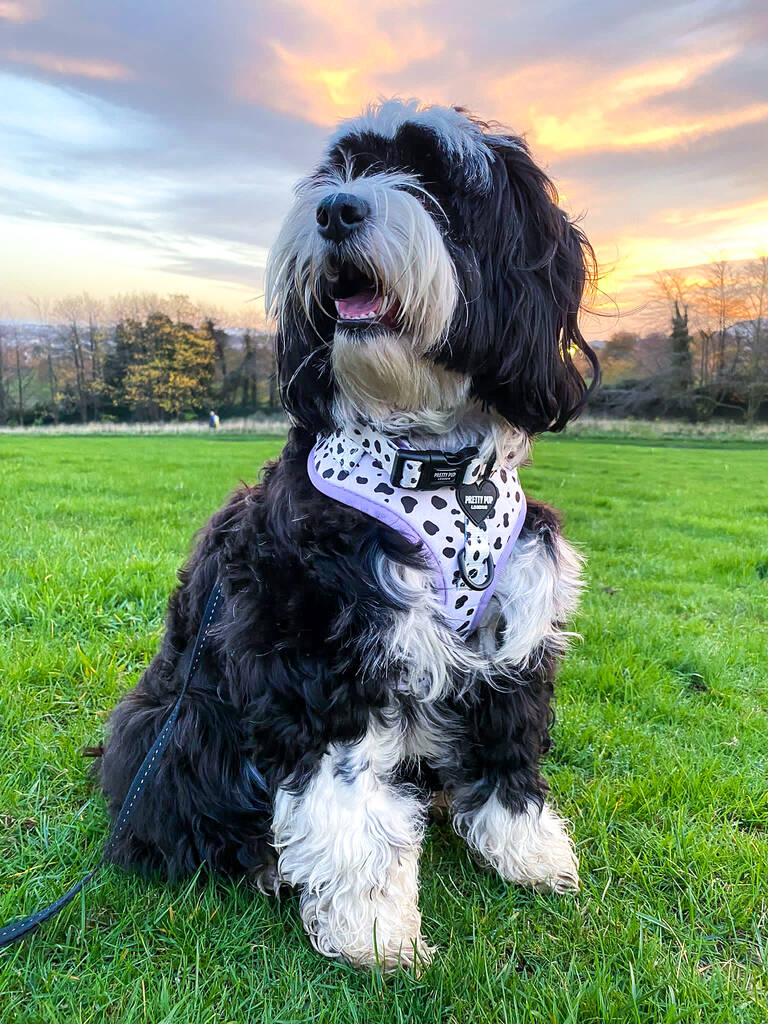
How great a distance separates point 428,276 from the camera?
1896mm

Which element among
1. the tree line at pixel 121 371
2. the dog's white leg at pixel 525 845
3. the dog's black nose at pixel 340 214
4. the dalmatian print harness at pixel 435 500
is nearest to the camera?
the dog's black nose at pixel 340 214

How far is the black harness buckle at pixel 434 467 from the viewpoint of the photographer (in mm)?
2137

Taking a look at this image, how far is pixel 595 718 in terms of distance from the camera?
142 inches

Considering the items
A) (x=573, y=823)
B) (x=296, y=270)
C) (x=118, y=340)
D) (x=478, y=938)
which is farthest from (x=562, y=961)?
(x=118, y=340)

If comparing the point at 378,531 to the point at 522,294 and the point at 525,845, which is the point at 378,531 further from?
the point at 525,845

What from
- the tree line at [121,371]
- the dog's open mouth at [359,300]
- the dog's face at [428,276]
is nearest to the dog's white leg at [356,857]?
the dog's face at [428,276]

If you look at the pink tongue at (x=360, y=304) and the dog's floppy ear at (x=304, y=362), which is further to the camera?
the dog's floppy ear at (x=304, y=362)

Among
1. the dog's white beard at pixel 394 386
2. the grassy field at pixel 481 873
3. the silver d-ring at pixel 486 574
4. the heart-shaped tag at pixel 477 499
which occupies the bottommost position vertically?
the grassy field at pixel 481 873

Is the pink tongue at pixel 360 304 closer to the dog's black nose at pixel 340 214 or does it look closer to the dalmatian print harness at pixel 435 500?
the dog's black nose at pixel 340 214

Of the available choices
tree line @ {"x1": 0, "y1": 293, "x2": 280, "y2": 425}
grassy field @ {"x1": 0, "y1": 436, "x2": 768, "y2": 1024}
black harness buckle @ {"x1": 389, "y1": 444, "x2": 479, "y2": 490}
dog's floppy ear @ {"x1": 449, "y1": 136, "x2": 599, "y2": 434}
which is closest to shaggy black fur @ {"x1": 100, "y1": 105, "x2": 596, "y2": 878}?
dog's floppy ear @ {"x1": 449, "y1": 136, "x2": 599, "y2": 434}

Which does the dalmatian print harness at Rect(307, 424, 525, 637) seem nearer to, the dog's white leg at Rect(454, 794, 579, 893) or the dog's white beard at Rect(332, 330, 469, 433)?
the dog's white beard at Rect(332, 330, 469, 433)

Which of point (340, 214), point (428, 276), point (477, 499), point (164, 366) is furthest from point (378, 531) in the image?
point (164, 366)

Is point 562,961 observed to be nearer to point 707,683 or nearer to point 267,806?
point 267,806

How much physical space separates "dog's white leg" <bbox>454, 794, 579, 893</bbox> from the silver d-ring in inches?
37.1
